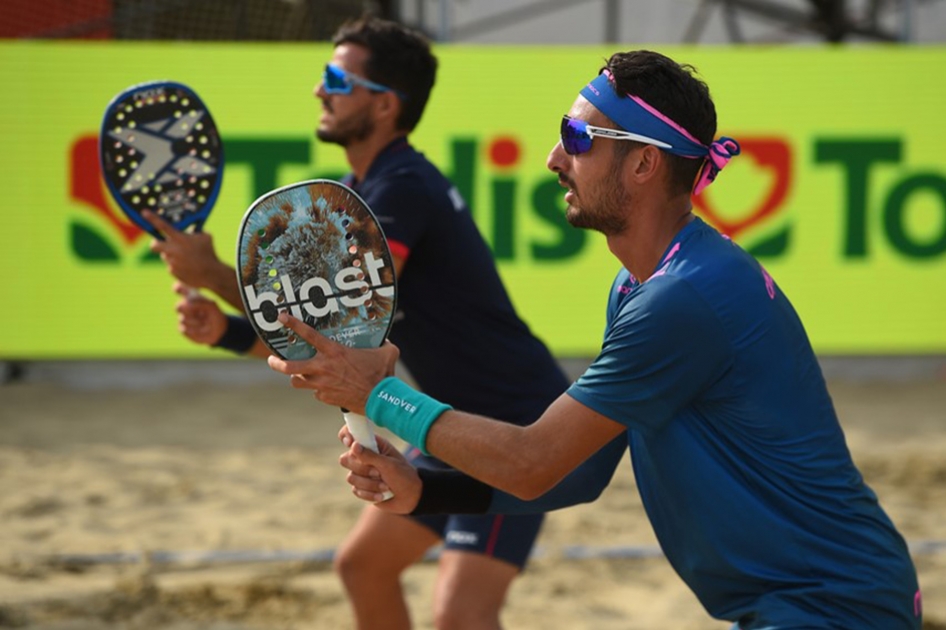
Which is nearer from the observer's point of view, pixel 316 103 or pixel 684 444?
pixel 684 444

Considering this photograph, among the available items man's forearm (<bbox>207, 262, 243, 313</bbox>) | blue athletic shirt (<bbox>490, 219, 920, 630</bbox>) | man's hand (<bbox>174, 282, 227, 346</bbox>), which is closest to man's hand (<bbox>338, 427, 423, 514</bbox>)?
blue athletic shirt (<bbox>490, 219, 920, 630</bbox>)

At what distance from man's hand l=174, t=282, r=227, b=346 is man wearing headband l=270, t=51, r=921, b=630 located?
1415 millimetres

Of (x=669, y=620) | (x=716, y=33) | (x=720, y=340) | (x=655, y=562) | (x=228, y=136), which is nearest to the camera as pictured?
(x=720, y=340)

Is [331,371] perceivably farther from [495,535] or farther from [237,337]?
[237,337]

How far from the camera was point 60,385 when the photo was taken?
8.37 meters

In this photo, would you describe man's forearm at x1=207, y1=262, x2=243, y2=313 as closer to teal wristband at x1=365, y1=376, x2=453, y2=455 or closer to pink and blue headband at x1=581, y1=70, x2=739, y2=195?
teal wristband at x1=365, y1=376, x2=453, y2=455

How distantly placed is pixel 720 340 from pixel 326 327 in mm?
730

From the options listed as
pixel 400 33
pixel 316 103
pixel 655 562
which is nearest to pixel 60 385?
pixel 316 103

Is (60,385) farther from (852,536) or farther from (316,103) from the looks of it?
(852,536)

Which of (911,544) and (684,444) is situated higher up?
(684,444)

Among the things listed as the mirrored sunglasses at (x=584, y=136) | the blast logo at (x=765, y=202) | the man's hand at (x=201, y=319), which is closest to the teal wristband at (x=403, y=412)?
the mirrored sunglasses at (x=584, y=136)

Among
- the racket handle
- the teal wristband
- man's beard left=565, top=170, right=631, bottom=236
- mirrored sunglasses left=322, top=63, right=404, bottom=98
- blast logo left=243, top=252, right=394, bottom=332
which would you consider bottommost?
the racket handle

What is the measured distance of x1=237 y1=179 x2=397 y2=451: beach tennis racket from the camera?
239cm

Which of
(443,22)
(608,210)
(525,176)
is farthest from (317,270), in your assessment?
(443,22)
